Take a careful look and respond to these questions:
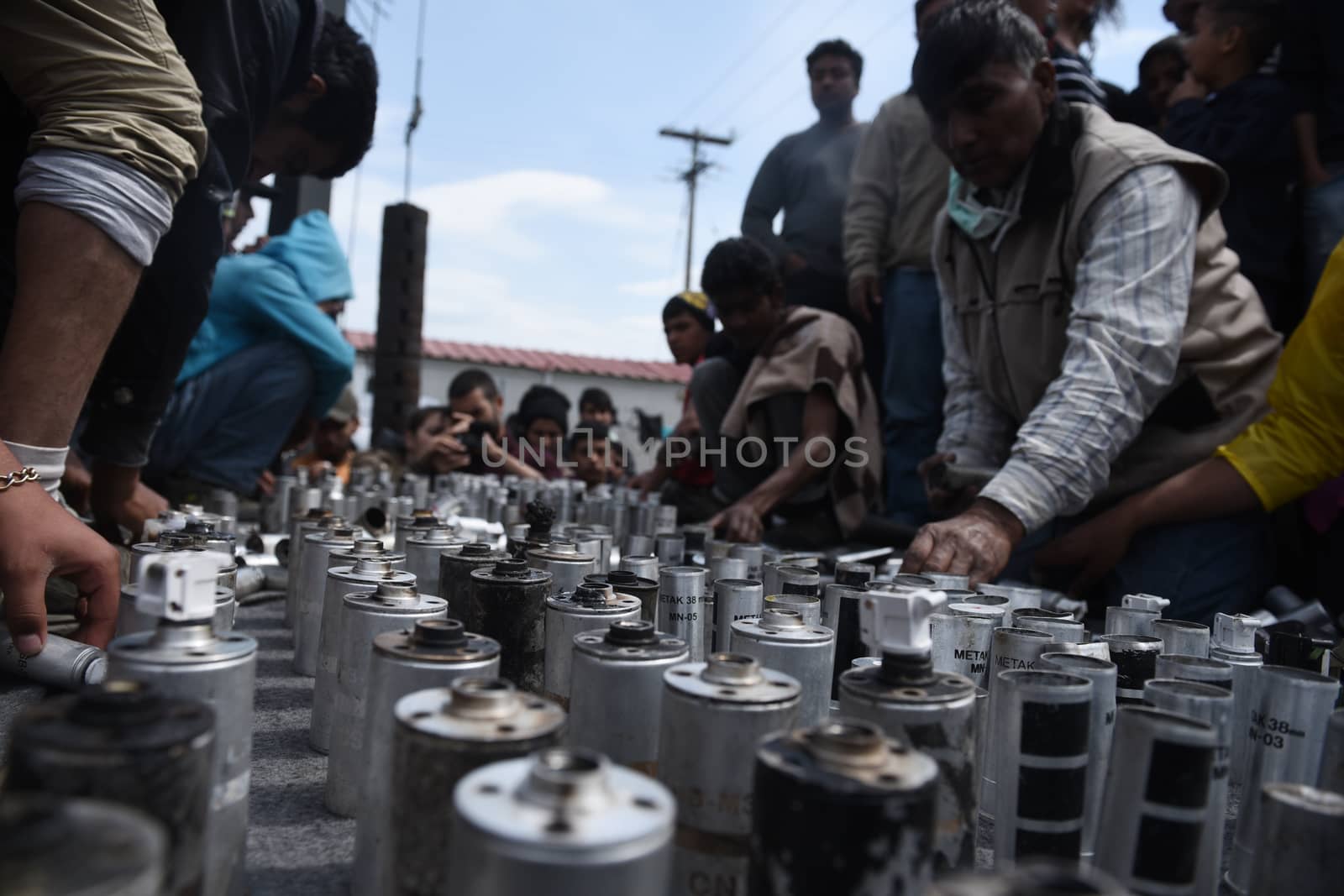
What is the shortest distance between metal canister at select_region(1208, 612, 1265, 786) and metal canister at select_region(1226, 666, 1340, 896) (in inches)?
1.1

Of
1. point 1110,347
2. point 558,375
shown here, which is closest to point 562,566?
point 1110,347

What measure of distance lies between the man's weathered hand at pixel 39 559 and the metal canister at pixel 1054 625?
1048mm

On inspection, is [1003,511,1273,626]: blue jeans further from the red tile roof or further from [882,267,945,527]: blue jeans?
the red tile roof

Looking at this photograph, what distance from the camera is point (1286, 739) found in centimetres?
79

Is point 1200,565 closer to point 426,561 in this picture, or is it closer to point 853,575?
point 853,575

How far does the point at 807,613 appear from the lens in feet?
3.51

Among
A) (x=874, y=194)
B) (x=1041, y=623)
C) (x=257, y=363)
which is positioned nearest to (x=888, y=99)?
(x=874, y=194)

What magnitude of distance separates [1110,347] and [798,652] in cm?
143

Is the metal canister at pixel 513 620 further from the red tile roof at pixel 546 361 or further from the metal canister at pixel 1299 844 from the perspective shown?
the red tile roof at pixel 546 361

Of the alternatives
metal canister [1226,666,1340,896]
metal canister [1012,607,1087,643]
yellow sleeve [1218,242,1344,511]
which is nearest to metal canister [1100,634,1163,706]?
metal canister [1012,607,1087,643]

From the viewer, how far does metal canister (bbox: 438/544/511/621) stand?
104 centimetres

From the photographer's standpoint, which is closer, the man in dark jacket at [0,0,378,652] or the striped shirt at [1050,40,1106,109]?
the man in dark jacket at [0,0,378,652]

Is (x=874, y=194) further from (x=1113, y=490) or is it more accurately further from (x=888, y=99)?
(x=1113, y=490)

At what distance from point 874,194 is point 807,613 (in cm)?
277
